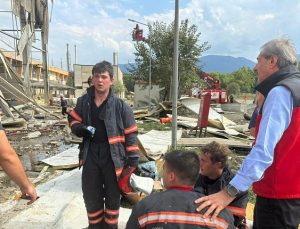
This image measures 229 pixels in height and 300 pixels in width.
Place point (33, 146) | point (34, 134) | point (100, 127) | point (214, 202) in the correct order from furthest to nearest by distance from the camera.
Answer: point (34, 134) < point (33, 146) < point (100, 127) < point (214, 202)

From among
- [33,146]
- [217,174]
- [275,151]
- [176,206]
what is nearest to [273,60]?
[275,151]

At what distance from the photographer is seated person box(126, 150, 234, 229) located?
6.99ft

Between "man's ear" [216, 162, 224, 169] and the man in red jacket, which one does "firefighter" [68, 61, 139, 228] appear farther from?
the man in red jacket

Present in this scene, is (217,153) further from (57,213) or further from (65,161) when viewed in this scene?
(65,161)

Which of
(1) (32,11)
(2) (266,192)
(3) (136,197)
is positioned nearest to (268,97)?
(2) (266,192)

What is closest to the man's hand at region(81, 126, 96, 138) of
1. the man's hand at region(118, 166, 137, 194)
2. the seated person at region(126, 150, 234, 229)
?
the man's hand at region(118, 166, 137, 194)

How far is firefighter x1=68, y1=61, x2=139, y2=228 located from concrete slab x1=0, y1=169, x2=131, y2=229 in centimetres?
67

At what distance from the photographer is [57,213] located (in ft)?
16.3

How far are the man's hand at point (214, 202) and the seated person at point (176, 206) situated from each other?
29mm

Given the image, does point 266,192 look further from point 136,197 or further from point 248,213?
point 136,197

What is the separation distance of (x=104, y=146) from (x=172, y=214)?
1897 millimetres

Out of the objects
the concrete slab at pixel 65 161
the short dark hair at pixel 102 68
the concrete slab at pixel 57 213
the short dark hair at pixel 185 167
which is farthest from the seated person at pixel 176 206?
the concrete slab at pixel 65 161

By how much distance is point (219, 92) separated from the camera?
33.9m

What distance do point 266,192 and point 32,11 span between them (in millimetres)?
24488
